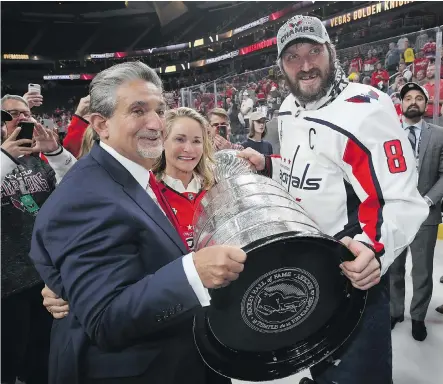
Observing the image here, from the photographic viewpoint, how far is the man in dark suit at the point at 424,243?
2596 millimetres

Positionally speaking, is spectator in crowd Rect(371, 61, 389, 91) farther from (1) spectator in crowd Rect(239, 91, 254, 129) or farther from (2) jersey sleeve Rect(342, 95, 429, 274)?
(2) jersey sleeve Rect(342, 95, 429, 274)

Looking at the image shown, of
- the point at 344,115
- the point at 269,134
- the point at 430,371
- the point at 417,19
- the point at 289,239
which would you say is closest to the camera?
the point at 289,239

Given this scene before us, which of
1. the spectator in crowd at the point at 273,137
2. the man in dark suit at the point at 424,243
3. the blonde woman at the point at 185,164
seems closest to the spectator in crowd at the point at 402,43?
→ the spectator in crowd at the point at 273,137

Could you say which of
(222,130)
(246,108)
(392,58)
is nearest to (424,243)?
(222,130)

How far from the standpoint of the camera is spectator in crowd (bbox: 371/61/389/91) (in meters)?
5.20

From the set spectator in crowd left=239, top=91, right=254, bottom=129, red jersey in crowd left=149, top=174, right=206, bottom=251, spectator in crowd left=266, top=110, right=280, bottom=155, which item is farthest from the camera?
spectator in crowd left=239, top=91, right=254, bottom=129

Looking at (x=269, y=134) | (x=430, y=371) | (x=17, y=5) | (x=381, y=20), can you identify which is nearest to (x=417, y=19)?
(x=381, y=20)

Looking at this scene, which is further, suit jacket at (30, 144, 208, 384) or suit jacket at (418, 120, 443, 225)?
suit jacket at (418, 120, 443, 225)

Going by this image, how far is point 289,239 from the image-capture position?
0.73 meters

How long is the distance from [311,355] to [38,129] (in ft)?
5.97

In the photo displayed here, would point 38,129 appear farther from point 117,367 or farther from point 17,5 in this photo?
point 17,5

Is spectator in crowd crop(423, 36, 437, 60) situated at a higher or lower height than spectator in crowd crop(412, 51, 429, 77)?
higher

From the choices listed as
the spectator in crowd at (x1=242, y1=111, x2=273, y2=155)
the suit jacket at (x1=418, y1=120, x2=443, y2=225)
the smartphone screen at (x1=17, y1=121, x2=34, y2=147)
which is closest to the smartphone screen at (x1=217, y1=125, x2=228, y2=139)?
the spectator in crowd at (x1=242, y1=111, x2=273, y2=155)

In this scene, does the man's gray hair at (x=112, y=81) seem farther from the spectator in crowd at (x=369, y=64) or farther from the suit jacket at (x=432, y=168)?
the spectator in crowd at (x=369, y=64)
